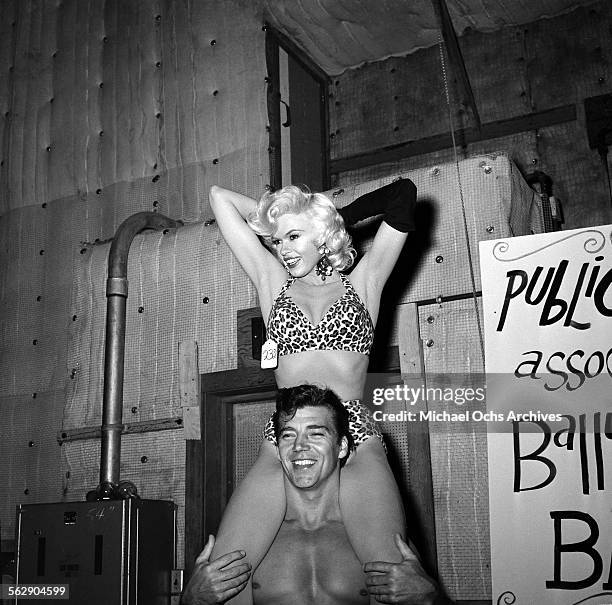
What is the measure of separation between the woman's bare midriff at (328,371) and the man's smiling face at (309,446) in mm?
235

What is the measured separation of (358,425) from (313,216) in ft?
3.03

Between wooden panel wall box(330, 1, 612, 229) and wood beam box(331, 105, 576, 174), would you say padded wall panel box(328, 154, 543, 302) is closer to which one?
wooden panel wall box(330, 1, 612, 229)

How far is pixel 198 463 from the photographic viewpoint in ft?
16.4

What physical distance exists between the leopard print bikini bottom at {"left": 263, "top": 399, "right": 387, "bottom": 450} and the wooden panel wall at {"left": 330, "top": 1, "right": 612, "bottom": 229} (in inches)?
110

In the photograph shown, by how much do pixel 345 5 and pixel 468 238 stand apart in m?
2.19

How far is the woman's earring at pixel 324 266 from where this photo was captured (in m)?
3.50

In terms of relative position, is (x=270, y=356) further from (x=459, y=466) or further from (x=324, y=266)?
(x=459, y=466)

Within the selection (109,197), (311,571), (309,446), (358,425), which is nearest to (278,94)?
(109,197)

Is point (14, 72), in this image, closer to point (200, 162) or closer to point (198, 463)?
point (200, 162)

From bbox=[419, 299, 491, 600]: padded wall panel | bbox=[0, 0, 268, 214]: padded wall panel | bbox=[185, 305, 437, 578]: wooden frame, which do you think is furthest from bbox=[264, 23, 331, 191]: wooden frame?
bbox=[419, 299, 491, 600]: padded wall panel

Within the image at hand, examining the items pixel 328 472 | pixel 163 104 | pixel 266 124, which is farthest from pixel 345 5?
pixel 328 472

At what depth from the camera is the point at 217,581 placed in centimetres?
285

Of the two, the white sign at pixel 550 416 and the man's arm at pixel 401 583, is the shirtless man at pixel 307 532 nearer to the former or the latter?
the man's arm at pixel 401 583

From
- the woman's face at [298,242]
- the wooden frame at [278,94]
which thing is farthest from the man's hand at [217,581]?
the wooden frame at [278,94]
